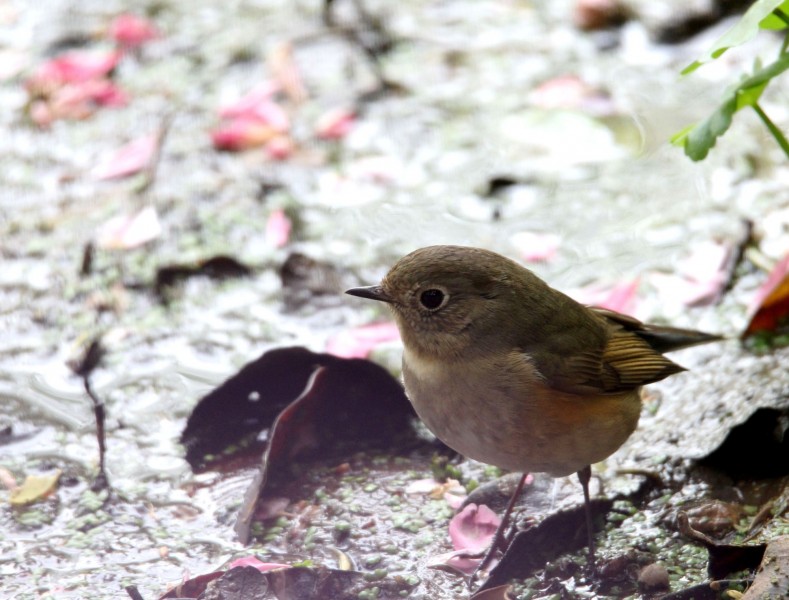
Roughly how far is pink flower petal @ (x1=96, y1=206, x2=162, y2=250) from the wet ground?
5 centimetres

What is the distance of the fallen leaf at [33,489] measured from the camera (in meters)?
3.81

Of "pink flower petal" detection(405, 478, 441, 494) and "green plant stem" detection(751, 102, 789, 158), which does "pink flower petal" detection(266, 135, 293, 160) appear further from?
"green plant stem" detection(751, 102, 789, 158)

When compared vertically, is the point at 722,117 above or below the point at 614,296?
above

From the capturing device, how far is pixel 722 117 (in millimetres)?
3412

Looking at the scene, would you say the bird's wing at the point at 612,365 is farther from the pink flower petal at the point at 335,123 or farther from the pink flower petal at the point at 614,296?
the pink flower petal at the point at 335,123

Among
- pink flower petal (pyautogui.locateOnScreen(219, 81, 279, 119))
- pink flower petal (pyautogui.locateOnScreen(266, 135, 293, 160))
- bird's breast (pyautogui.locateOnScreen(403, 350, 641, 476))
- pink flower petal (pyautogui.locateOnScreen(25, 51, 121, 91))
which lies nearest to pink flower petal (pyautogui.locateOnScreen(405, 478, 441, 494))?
bird's breast (pyautogui.locateOnScreen(403, 350, 641, 476))

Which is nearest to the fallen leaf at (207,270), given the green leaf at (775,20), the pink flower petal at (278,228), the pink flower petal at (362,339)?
the pink flower petal at (278,228)

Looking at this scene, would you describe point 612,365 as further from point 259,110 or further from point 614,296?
point 259,110

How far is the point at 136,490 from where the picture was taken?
3879mm

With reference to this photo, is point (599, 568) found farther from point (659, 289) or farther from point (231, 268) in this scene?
point (231, 268)

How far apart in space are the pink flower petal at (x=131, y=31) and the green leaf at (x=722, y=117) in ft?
14.7

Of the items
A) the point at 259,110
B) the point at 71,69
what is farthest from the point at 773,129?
the point at 71,69

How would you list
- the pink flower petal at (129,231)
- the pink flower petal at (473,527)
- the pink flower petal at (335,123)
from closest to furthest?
the pink flower petal at (473,527)
the pink flower petal at (129,231)
the pink flower petal at (335,123)

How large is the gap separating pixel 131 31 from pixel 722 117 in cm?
466
